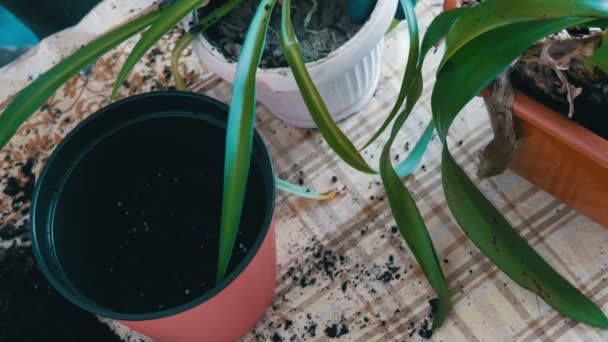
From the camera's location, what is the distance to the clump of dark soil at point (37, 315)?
2.78ft

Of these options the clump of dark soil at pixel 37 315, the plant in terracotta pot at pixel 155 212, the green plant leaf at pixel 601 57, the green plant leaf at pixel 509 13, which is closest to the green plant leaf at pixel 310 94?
the plant in terracotta pot at pixel 155 212

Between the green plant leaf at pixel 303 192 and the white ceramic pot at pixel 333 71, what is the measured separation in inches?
4.1

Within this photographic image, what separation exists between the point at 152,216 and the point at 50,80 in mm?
211

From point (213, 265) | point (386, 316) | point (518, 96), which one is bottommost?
point (386, 316)

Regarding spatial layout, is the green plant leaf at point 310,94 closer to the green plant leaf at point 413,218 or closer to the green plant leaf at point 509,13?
the green plant leaf at point 413,218

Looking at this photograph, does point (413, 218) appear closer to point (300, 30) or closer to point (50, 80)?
point (300, 30)

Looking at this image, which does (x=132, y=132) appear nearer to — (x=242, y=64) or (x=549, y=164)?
(x=242, y=64)

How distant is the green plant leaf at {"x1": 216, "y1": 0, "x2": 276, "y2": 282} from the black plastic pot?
0.49 m

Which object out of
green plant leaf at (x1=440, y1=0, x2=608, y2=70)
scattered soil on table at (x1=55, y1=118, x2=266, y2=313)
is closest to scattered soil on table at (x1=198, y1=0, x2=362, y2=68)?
scattered soil on table at (x1=55, y1=118, x2=266, y2=313)

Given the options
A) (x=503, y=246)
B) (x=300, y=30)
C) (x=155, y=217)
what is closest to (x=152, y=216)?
(x=155, y=217)

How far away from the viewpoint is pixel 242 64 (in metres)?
0.70

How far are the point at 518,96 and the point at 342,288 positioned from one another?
1.04 feet

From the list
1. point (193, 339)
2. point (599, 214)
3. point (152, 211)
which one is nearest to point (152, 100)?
point (152, 211)

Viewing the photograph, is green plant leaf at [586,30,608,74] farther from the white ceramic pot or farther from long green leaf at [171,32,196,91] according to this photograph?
long green leaf at [171,32,196,91]
